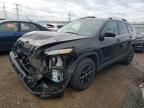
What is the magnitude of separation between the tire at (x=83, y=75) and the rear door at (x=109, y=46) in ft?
1.91

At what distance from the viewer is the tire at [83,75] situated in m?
3.83

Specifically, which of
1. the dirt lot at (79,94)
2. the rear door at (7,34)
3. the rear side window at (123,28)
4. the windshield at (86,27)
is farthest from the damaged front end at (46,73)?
the rear door at (7,34)

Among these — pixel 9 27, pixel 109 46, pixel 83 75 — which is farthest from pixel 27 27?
pixel 83 75

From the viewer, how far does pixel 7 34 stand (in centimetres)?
682

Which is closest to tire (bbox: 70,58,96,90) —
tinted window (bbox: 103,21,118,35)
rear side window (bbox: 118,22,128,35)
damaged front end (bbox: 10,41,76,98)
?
damaged front end (bbox: 10,41,76,98)

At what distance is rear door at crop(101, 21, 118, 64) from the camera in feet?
15.2

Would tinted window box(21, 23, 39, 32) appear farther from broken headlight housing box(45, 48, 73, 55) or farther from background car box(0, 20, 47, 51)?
broken headlight housing box(45, 48, 73, 55)

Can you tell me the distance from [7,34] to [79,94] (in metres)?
4.23

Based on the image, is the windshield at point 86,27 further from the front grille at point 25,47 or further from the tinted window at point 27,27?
the tinted window at point 27,27

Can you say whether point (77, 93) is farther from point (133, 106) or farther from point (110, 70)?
point (110, 70)

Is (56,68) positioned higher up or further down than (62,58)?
further down

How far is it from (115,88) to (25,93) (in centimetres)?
224

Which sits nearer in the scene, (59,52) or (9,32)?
(59,52)

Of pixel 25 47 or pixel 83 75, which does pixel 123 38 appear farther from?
pixel 25 47
